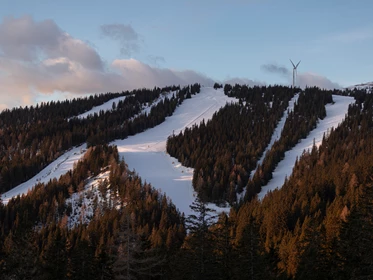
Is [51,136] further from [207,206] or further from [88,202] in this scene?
[207,206]

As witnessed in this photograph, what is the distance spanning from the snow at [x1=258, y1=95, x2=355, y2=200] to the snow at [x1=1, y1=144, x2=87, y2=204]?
7070 centimetres

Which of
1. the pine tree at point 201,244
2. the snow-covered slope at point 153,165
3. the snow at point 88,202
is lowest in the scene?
the snow at point 88,202

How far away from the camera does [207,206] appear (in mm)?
92938

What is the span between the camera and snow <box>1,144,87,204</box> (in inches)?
4929

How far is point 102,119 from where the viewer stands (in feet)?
627

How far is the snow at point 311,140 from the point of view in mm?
111619

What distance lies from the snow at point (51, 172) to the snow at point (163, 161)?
18.6 metres

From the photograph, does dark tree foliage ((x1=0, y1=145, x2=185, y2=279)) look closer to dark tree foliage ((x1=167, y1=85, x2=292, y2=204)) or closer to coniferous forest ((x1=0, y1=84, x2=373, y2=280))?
coniferous forest ((x1=0, y1=84, x2=373, y2=280))

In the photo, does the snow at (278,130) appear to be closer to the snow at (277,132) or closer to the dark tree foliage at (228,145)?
the snow at (277,132)

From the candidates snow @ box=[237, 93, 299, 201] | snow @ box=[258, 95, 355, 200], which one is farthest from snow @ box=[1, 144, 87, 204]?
snow @ box=[258, 95, 355, 200]

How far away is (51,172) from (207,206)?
68.1 meters

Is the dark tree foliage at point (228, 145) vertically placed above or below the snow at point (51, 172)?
above

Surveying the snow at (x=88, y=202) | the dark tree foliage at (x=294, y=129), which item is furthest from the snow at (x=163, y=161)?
the dark tree foliage at (x=294, y=129)

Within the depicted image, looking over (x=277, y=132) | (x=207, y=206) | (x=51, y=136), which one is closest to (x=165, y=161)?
(x=207, y=206)
